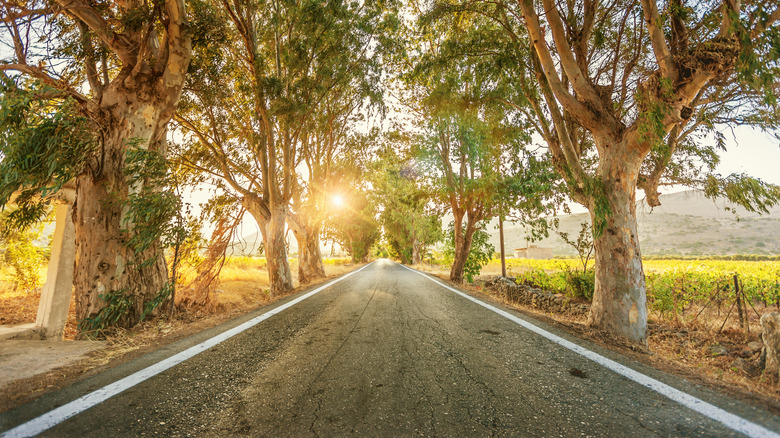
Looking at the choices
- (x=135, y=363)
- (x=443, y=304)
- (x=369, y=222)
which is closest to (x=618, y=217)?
(x=443, y=304)

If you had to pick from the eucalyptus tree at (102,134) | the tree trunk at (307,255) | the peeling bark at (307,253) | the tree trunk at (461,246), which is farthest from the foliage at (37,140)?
the tree trunk at (461,246)

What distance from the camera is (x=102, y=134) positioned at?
481 cm

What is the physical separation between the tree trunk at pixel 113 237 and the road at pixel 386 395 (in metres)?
2.29

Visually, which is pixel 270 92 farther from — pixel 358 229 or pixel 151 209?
pixel 358 229

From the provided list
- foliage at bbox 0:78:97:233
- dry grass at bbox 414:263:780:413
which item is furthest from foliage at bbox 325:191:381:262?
foliage at bbox 0:78:97:233

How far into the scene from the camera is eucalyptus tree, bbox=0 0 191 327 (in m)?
3.77

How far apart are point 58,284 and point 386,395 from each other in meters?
7.35

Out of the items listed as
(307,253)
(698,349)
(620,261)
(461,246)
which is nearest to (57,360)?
(620,261)

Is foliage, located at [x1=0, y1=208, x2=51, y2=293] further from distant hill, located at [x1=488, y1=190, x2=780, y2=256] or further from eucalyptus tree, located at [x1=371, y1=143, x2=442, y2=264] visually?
distant hill, located at [x1=488, y1=190, x2=780, y2=256]

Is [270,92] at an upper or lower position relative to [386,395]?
upper

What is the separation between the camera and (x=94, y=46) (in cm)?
603

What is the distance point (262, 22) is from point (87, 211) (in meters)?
8.54

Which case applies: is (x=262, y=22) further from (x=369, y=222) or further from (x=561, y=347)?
(x=369, y=222)

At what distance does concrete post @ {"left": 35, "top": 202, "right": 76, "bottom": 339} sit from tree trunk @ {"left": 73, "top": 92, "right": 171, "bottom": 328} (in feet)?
6.39
